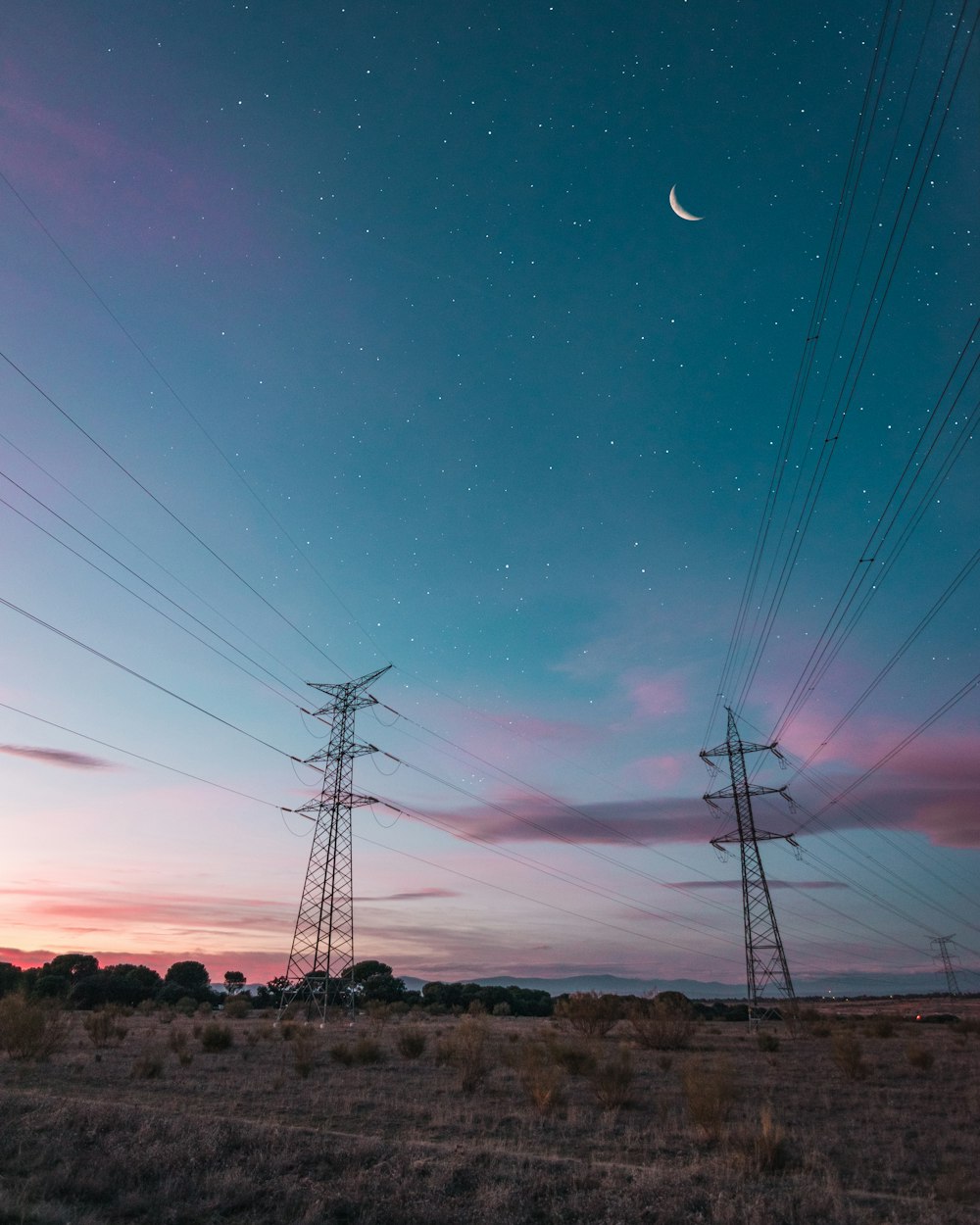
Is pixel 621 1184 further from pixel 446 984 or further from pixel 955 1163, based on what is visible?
pixel 446 984

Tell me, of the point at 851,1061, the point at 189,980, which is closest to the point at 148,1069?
the point at 851,1061

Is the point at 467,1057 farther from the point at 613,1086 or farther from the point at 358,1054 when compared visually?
the point at 358,1054

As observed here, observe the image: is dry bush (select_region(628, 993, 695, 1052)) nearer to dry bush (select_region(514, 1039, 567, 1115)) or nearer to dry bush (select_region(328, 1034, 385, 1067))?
dry bush (select_region(514, 1039, 567, 1115))

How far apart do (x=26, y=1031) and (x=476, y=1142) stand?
21122mm

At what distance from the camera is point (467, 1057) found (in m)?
27.1

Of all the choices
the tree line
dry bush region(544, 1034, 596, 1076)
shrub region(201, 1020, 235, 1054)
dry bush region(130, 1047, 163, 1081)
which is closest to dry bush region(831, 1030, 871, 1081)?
dry bush region(544, 1034, 596, 1076)

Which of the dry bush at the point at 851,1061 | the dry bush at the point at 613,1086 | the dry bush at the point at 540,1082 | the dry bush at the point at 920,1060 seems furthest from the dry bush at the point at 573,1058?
the dry bush at the point at 920,1060

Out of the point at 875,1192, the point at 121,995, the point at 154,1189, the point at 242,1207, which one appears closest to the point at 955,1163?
the point at 875,1192

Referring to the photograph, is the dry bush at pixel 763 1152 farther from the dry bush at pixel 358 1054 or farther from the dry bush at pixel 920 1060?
the dry bush at pixel 920 1060

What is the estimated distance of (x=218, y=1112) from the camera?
64.5 feet

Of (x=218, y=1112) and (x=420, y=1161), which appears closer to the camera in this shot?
(x=420, y=1161)

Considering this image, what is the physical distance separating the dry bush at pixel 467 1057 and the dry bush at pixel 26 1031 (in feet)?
50.9

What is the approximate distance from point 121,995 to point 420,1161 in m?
85.5

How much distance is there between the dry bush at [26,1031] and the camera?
28598 millimetres
